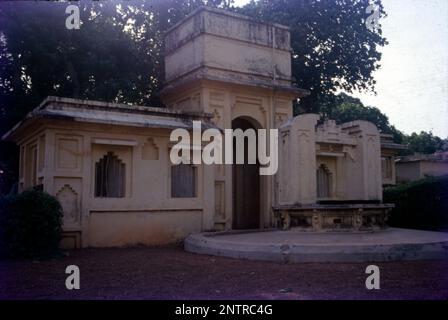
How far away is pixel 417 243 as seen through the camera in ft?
32.8

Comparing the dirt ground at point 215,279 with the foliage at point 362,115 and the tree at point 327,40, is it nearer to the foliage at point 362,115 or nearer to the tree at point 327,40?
the tree at point 327,40

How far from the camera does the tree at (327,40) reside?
77.9ft

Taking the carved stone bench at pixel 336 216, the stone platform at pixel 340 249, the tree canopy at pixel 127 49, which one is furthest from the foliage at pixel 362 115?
the stone platform at pixel 340 249

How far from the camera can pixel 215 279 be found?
26.7ft

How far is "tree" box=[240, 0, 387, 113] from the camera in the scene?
23750 millimetres

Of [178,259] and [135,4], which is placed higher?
[135,4]

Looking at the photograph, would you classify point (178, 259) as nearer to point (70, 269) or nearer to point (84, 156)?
point (70, 269)

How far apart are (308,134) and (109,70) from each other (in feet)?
34.3

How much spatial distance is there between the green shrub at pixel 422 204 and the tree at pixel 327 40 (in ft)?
26.4

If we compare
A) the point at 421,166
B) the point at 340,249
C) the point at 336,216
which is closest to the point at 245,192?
the point at 336,216

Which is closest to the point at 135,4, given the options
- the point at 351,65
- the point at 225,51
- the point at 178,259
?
the point at 225,51

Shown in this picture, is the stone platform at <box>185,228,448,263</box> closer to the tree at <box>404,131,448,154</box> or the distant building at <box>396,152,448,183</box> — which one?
the distant building at <box>396,152,448,183</box>

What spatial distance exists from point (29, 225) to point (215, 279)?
5.33 m

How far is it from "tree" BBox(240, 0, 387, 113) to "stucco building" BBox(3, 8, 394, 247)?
5.31 meters
